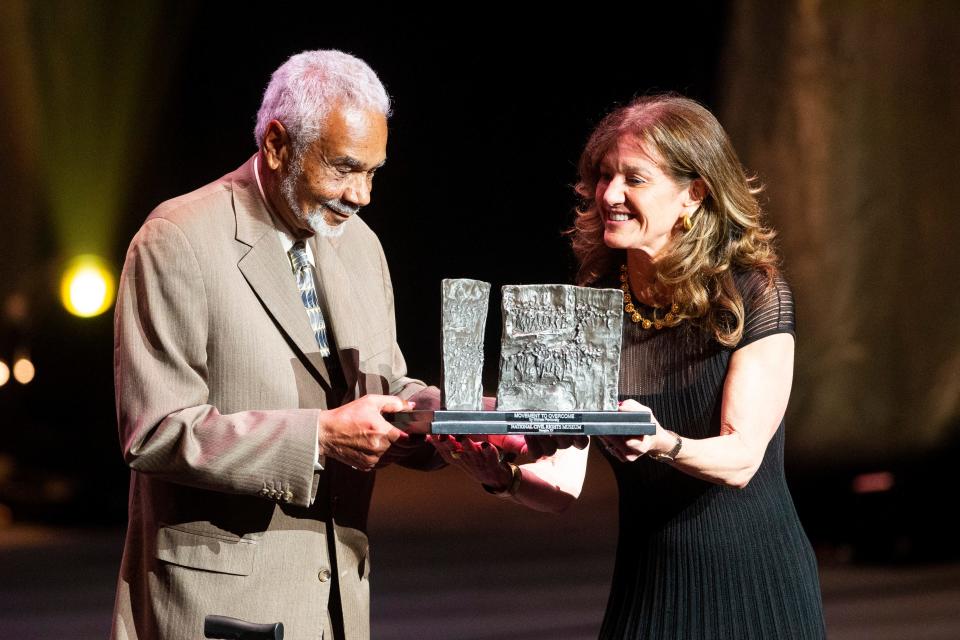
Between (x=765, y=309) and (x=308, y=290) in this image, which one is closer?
(x=765, y=309)

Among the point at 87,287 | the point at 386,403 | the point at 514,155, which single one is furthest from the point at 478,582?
the point at 386,403

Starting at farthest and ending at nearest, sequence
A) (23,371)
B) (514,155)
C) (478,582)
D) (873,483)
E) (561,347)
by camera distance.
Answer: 1. (514,155)
2. (23,371)
3. (873,483)
4. (478,582)
5. (561,347)

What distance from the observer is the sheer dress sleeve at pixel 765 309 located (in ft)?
6.75

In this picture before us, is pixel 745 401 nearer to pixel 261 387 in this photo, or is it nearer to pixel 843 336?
pixel 261 387

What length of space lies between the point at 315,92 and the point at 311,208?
0.20 metres

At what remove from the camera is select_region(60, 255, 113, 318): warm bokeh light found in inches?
249

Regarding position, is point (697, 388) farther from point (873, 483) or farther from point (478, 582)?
point (873, 483)

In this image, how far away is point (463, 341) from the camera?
191cm

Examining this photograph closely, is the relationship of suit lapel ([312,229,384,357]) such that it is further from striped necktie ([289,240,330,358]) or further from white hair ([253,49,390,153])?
white hair ([253,49,390,153])

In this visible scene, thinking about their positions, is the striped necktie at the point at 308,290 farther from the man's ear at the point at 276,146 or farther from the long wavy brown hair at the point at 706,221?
the long wavy brown hair at the point at 706,221

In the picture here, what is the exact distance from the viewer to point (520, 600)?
512 cm

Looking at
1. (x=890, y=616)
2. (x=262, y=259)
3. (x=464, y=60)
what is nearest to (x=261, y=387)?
(x=262, y=259)

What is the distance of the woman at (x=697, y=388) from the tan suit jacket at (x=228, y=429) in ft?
0.92

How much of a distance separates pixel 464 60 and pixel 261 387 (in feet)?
17.4
